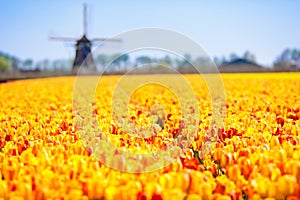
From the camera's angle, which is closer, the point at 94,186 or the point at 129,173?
the point at 94,186

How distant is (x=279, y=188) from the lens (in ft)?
9.30

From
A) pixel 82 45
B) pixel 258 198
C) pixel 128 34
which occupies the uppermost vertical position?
pixel 82 45

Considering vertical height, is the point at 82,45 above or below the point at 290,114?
above

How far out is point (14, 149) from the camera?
419 centimetres

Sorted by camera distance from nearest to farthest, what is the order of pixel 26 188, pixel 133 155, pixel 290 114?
pixel 26 188
pixel 133 155
pixel 290 114

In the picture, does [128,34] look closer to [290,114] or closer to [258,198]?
[290,114]

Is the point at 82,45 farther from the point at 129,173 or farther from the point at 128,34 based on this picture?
the point at 129,173

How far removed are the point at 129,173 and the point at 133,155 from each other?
55 centimetres

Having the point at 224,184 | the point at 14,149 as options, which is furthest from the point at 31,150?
the point at 224,184

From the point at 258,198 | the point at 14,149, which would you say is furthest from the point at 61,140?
the point at 258,198

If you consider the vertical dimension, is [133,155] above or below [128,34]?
below

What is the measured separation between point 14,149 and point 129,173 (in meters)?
1.47

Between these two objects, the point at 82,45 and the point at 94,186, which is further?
the point at 82,45

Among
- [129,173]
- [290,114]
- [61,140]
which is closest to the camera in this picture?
[129,173]
